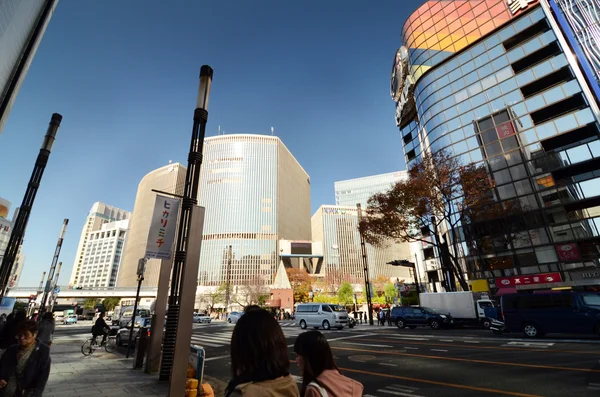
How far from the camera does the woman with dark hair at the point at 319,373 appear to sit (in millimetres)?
2053

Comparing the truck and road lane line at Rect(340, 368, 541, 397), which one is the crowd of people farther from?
the truck

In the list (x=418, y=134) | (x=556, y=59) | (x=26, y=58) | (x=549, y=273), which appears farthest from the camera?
(x=418, y=134)

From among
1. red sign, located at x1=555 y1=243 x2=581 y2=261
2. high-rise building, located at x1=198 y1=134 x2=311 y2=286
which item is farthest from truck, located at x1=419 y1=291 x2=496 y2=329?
high-rise building, located at x1=198 y1=134 x2=311 y2=286

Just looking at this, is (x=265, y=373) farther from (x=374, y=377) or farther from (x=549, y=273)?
(x=549, y=273)

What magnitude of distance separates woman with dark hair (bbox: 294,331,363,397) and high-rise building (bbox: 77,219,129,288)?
183023 millimetres

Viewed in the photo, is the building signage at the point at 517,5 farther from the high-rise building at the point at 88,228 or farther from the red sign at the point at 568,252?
the high-rise building at the point at 88,228

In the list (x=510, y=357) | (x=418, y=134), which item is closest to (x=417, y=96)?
(x=418, y=134)

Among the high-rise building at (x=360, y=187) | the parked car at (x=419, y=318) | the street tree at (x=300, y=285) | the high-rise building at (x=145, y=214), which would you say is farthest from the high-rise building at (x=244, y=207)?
the parked car at (x=419, y=318)

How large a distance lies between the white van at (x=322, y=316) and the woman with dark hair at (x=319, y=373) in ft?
72.3

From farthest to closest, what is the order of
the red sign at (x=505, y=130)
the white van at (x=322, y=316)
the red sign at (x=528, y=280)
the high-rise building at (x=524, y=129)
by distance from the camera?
the red sign at (x=505, y=130)
the high-rise building at (x=524, y=129)
the red sign at (x=528, y=280)
the white van at (x=322, y=316)

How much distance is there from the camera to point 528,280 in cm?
2698

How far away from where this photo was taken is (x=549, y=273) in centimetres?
2617

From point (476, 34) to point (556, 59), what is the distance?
10.5 meters

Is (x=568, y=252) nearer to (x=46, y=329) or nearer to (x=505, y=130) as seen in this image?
(x=505, y=130)
